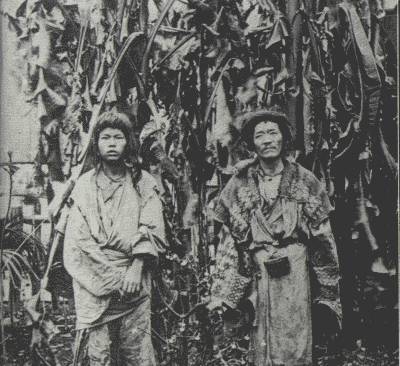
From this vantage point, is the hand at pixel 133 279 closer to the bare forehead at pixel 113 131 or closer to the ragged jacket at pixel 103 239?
the ragged jacket at pixel 103 239

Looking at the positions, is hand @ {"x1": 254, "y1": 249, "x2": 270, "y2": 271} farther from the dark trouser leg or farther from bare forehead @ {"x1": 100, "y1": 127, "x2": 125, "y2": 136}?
bare forehead @ {"x1": 100, "y1": 127, "x2": 125, "y2": 136}

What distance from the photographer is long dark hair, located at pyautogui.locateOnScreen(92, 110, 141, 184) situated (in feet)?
16.2

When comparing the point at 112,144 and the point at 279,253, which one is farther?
the point at 112,144

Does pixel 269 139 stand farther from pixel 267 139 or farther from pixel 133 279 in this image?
pixel 133 279

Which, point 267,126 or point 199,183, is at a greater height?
point 267,126

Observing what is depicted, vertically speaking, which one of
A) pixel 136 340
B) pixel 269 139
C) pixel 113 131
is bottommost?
pixel 136 340

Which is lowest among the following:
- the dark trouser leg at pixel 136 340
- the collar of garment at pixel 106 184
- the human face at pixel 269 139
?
the dark trouser leg at pixel 136 340

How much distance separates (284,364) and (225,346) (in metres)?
0.45

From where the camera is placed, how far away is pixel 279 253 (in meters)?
4.79

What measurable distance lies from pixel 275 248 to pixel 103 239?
1.27 m

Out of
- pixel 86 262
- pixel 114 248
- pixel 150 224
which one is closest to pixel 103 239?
pixel 114 248

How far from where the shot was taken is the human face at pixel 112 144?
16.2 feet

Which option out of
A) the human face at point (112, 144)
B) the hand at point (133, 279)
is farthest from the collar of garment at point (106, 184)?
the hand at point (133, 279)

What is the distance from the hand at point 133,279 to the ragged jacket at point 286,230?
0.56 metres
